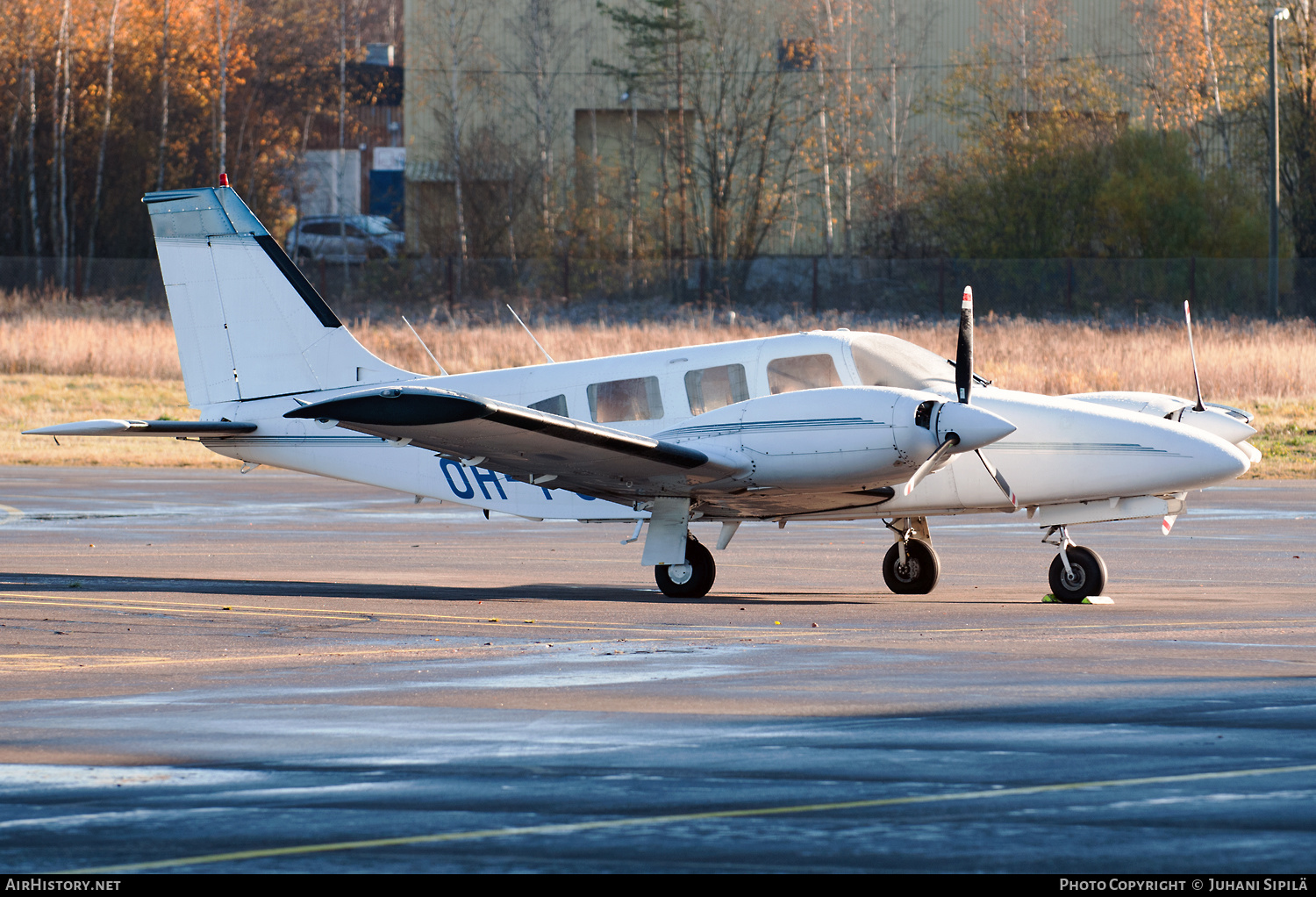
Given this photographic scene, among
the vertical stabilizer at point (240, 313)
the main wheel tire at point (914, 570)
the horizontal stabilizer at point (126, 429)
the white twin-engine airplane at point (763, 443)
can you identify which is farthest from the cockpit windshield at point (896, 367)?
the horizontal stabilizer at point (126, 429)

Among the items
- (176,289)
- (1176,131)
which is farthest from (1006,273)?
(176,289)

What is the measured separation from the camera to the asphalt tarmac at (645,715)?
19.4 ft

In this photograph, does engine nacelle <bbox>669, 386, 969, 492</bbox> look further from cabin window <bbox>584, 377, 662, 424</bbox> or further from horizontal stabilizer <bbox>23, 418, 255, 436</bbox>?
horizontal stabilizer <bbox>23, 418, 255, 436</bbox>

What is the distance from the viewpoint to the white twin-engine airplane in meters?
13.3

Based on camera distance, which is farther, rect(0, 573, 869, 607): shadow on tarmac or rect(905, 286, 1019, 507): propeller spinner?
rect(0, 573, 869, 607): shadow on tarmac

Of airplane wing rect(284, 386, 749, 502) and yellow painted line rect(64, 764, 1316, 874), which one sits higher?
airplane wing rect(284, 386, 749, 502)

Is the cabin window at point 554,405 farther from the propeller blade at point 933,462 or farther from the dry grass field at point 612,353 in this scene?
the dry grass field at point 612,353

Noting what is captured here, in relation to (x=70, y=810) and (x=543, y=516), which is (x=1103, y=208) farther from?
(x=70, y=810)

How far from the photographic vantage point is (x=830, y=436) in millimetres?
13523

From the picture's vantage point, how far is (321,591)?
14.5m

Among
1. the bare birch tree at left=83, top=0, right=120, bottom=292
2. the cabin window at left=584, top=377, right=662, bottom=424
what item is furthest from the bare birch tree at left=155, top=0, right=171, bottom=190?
the cabin window at left=584, top=377, right=662, bottom=424

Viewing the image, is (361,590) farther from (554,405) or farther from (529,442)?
(529,442)

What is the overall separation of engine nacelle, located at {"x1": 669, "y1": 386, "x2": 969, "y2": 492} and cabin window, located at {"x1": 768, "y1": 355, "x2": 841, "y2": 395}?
28cm

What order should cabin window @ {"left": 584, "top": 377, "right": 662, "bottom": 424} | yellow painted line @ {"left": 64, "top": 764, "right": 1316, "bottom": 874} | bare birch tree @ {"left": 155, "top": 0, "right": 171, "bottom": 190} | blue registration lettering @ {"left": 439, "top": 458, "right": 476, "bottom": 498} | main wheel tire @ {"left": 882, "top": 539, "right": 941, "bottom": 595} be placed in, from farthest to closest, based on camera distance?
bare birch tree @ {"left": 155, "top": 0, "right": 171, "bottom": 190}, blue registration lettering @ {"left": 439, "top": 458, "right": 476, "bottom": 498}, cabin window @ {"left": 584, "top": 377, "right": 662, "bottom": 424}, main wheel tire @ {"left": 882, "top": 539, "right": 941, "bottom": 595}, yellow painted line @ {"left": 64, "top": 764, "right": 1316, "bottom": 874}
